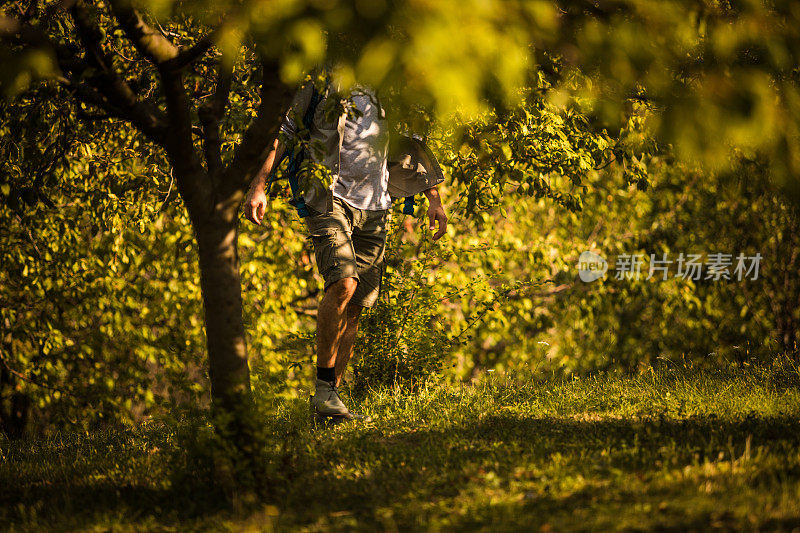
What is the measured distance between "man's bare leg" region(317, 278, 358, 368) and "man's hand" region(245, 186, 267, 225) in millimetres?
550

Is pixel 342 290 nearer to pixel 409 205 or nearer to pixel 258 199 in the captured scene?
pixel 258 199

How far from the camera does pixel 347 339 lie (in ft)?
13.5

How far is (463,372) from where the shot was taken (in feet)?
24.4

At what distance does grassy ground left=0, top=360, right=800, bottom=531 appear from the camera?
7.45 ft

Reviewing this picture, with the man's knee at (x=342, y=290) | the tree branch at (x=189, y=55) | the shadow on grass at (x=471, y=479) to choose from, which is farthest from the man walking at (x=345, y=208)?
the tree branch at (x=189, y=55)

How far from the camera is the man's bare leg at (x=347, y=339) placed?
408 cm

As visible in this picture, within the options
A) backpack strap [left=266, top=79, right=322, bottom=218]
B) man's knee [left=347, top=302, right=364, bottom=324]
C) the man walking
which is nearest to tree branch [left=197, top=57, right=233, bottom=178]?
the man walking

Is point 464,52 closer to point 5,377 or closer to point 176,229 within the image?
point 176,229

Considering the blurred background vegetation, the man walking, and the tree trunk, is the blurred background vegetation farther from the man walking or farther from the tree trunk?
the man walking

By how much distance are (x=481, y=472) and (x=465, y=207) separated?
9.27 feet

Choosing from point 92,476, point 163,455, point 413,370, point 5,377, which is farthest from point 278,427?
point 5,377

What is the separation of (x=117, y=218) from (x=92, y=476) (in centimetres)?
234

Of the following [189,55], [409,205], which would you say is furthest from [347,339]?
[189,55]

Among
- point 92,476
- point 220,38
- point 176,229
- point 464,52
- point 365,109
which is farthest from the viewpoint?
point 176,229
